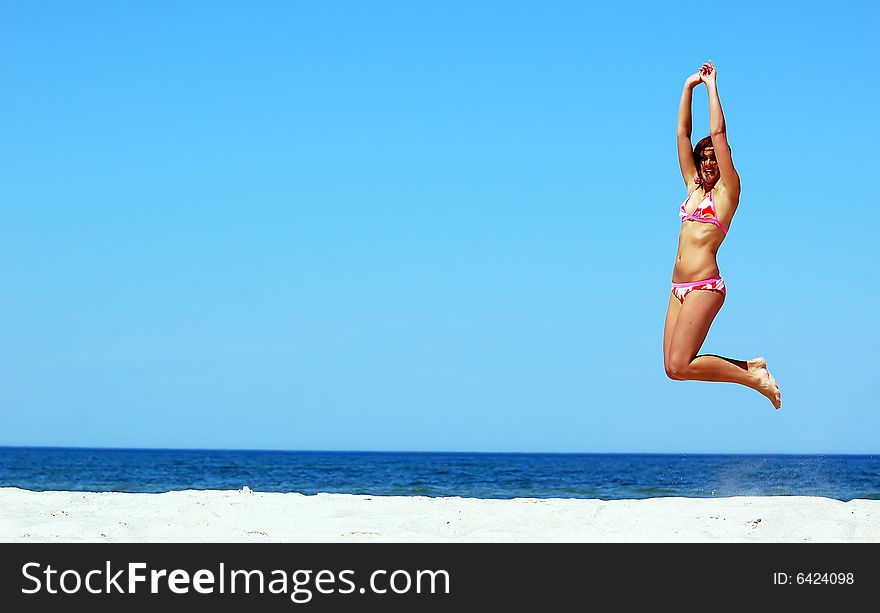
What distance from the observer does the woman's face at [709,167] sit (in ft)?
23.0

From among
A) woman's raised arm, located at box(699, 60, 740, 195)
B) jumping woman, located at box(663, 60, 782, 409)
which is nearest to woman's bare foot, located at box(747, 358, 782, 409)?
jumping woman, located at box(663, 60, 782, 409)

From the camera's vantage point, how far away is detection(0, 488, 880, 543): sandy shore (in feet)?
25.4

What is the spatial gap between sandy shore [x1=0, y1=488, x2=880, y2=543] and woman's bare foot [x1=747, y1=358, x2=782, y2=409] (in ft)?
4.01

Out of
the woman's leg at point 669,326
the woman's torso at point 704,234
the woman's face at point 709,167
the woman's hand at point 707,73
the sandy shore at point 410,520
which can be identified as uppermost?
the woman's hand at point 707,73

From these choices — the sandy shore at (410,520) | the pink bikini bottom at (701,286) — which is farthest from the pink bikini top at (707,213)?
the sandy shore at (410,520)

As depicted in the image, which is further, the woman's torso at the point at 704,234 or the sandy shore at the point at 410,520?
the sandy shore at the point at 410,520

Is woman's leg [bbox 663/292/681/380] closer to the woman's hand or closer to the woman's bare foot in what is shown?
the woman's bare foot

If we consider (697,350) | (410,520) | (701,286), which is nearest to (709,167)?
(701,286)

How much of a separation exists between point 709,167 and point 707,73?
0.63m

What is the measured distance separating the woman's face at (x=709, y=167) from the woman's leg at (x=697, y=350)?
30.5 inches

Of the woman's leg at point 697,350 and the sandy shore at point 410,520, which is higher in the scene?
the woman's leg at point 697,350

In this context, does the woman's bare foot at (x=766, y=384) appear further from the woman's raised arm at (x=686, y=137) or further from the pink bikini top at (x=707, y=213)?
the woman's raised arm at (x=686, y=137)
